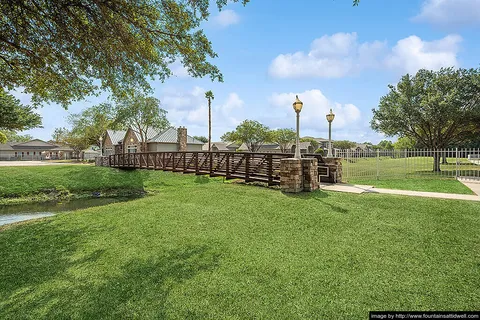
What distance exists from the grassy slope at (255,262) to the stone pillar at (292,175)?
1169 mm

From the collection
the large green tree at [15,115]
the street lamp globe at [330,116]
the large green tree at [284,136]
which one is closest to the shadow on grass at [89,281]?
the street lamp globe at [330,116]

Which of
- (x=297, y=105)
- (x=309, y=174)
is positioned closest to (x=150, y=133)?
(x=297, y=105)

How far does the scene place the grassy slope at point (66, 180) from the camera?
15.9 m

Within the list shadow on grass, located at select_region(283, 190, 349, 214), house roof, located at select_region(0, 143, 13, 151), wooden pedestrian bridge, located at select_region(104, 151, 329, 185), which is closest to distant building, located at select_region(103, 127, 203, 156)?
wooden pedestrian bridge, located at select_region(104, 151, 329, 185)

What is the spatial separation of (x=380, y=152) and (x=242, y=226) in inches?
377

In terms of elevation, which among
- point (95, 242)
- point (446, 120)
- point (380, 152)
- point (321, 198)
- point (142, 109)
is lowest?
point (95, 242)

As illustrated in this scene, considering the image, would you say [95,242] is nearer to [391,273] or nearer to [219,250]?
[219,250]

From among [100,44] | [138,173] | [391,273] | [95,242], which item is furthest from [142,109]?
[391,273]

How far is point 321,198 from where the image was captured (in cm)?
773

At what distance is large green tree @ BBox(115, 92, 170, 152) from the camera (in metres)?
29.1

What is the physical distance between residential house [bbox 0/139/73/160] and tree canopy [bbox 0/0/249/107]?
6205cm

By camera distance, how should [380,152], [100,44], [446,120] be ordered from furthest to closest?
[446,120] → [380,152] → [100,44]

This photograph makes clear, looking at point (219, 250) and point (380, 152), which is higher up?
point (380, 152)

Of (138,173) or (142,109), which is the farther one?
(142,109)
